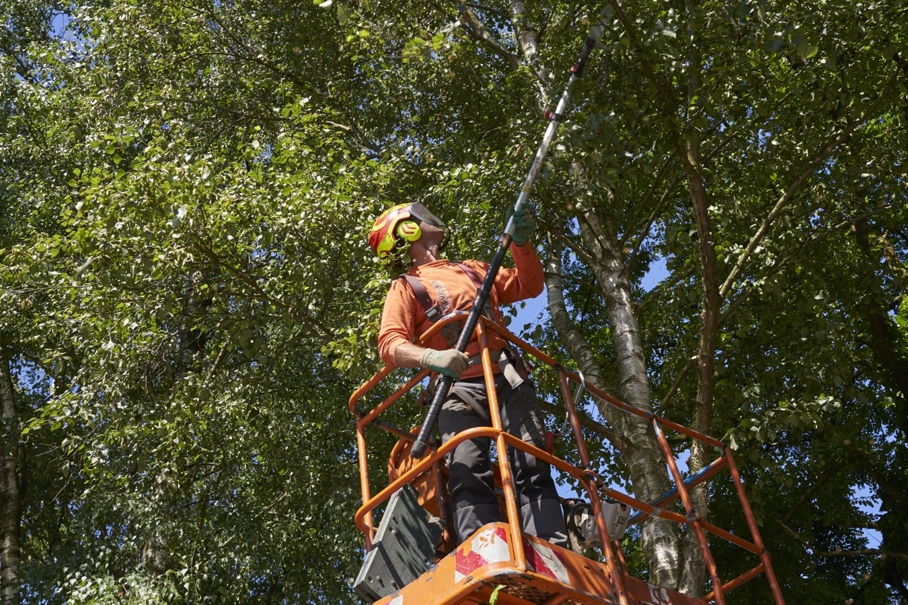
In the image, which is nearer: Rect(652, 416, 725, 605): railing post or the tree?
Rect(652, 416, 725, 605): railing post

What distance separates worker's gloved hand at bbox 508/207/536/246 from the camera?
5758 millimetres

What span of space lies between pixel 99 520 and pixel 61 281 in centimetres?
356

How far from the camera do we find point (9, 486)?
17.6 meters

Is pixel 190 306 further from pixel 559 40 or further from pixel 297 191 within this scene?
pixel 559 40

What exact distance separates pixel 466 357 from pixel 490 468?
2.06 ft

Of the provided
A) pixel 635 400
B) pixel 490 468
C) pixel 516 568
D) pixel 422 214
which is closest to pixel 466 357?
pixel 490 468

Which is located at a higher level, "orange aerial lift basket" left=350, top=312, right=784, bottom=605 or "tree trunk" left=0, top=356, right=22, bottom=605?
"tree trunk" left=0, top=356, right=22, bottom=605

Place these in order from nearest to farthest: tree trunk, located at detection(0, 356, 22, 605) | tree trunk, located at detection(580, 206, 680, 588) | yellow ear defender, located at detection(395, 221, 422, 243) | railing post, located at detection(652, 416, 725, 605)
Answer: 1. railing post, located at detection(652, 416, 725, 605)
2. yellow ear defender, located at detection(395, 221, 422, 243)
3. tree trunk, located at detection(580, 206, 680, 588)
4. tree trunk, located at detection(0, 356, 22, 605)

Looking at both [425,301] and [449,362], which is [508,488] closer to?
[449,362]

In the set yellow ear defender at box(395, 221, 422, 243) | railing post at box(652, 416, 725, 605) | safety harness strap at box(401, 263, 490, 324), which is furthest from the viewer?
yellow ear defender at box(395, 221, 422, 243)

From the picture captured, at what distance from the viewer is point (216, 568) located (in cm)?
1302

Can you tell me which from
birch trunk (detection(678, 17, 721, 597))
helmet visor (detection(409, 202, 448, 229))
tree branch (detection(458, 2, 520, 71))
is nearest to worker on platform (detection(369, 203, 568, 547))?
helmet visor (detection(409, 202, 448, 229))

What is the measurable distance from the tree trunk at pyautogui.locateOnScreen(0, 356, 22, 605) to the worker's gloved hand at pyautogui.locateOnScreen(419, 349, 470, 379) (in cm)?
1350

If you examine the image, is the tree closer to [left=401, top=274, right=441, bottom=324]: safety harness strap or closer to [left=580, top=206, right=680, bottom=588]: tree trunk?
[left=580, top=206, right=680, bottom=588]: tree trunk
